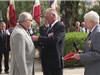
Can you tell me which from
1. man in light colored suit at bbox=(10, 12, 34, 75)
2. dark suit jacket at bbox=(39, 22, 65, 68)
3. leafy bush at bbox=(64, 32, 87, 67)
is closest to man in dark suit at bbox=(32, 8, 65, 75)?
dark suit jacket at bbox=(39, 22, 65, 68)

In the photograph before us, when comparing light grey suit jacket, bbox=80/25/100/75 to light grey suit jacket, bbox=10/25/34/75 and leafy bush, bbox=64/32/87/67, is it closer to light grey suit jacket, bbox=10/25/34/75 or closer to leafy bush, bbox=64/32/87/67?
light grey suit jacket, bbox=10/25/34/75

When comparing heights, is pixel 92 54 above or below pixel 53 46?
below

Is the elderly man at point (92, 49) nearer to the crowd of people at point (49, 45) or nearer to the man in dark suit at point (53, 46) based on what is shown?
the crowd of people at point (49, 45)

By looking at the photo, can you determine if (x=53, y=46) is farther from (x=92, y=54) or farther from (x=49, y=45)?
(x=92, y=54)

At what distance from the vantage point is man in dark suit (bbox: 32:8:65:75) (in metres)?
7.73

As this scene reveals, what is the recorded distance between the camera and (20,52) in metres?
6.45

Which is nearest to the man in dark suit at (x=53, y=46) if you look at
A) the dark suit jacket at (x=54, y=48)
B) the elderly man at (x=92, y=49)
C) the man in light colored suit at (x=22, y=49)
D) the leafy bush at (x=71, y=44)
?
the dark suit jacket at (x=54, y=48)

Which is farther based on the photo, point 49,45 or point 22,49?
point 49,45

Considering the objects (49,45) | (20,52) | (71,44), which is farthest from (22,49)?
(71,44)

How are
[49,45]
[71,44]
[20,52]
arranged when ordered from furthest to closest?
[71,44]
[49,45]
[20,52]

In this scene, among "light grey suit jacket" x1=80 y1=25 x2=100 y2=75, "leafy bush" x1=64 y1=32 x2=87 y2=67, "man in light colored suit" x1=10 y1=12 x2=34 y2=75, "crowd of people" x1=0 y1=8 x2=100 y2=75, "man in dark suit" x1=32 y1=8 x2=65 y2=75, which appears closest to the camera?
"light grey suit jacket" x1=80 y1=25 x2=100 y2=75

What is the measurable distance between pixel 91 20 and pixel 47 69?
202cm

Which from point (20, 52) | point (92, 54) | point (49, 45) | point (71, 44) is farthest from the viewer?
point (71, 44)

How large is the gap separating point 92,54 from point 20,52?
121cm
